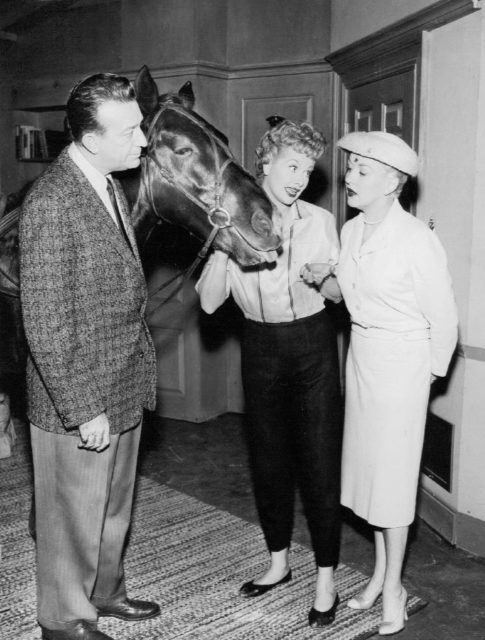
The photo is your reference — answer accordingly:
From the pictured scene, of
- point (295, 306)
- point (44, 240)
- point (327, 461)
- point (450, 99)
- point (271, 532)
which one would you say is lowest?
point (271, 532)

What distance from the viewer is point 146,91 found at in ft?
7.88

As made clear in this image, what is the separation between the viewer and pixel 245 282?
8.01ft

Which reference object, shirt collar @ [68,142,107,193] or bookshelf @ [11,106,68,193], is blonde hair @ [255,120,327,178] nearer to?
shirt collar @ [68,142,107,193]

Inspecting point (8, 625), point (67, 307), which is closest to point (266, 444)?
point (67, 307)

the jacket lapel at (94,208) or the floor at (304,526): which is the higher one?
the jacket lapel at (94,208)

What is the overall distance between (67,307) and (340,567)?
5.69 feet

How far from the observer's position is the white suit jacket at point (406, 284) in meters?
2.28

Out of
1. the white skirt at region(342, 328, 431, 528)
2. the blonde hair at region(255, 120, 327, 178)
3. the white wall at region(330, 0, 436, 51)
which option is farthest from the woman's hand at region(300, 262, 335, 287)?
the white wall at region(330, 0, 436, 51)

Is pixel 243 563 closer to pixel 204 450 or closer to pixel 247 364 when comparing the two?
pixel 247 364

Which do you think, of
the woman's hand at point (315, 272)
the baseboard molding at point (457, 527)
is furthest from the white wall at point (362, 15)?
the baseboard molding at point (457, 527)

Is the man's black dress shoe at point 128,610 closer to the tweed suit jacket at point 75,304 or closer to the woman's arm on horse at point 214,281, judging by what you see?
the tweed suit jacket at point 75,304

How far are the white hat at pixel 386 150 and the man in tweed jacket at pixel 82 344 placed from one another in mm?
733

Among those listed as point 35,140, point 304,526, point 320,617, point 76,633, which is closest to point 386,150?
point 320,617

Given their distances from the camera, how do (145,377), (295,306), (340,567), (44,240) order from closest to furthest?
(44,240)
(145,377)
(295,306)
(340,567)
